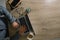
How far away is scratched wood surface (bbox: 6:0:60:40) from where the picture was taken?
5.78 ft

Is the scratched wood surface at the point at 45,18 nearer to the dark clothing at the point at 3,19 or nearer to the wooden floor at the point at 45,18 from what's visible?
the wooden floor at the point at 45,18

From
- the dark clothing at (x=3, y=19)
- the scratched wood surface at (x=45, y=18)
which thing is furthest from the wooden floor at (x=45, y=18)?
the dark clothing at (x=3, y=19)

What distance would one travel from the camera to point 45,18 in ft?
6.34

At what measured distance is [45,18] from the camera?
193 cm

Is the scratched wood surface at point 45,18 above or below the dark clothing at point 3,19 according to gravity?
below

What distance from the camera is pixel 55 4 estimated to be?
213 cm

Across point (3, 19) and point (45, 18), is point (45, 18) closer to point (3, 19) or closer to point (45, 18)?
point (45, 18)

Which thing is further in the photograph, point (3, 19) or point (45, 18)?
point (45, 18)

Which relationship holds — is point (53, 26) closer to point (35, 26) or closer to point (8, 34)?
point (35, 26)

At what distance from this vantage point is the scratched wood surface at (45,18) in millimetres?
1763

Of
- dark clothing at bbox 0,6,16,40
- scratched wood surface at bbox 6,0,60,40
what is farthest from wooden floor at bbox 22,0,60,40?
dark clothing at bbox 0,6,16,40

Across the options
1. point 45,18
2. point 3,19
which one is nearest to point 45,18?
point 45,18

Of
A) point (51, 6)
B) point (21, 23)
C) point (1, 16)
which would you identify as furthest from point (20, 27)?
point (51, 6)

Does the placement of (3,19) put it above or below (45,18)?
above
